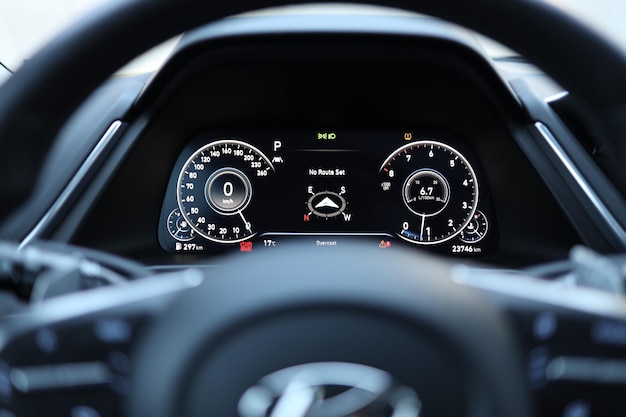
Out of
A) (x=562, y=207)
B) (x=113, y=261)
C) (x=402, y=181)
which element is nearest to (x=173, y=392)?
(x=113, y=261)

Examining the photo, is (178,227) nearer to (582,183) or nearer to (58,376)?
(582,183)

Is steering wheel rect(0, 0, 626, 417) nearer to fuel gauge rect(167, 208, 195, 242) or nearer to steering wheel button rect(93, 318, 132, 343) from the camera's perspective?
steering wheel button rect(93, 318, 132, 343)

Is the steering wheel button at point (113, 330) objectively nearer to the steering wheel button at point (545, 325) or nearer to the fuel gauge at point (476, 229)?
the steering wheel button at point (545, 325)

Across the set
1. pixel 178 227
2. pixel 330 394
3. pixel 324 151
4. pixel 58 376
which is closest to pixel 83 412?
pixel 58 376

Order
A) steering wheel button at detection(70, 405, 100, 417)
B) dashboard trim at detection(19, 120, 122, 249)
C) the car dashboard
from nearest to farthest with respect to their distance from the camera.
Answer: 1. steering wheel button at detection(70, 405, 100, 417)
2. dashboard trim at detection(19, 120, 122, 249)
3. the car dashboard

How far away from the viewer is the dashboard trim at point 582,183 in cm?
176

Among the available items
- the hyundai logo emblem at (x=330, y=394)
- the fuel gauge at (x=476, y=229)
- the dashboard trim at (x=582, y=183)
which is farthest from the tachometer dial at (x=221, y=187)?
the hyundai logo emblem at (x=330, y=394)

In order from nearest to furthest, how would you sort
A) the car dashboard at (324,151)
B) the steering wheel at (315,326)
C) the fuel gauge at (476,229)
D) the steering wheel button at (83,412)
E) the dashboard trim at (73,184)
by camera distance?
the steering wheel at (315,326), the steering wheel button at (83,412), the dashboard trim at (73,184), the car dashboard at (324,151), the fuel gauge at (476,229)

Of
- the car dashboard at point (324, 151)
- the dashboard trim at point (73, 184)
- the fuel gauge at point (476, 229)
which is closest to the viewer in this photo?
the dashboard trim at point (73, 184)

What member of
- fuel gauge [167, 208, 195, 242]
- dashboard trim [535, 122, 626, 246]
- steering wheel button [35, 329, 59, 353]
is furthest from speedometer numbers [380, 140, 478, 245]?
steering wheel button [35, 329, 59, 353]

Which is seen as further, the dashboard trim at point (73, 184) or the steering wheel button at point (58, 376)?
the dashboard trim at point (73, 184)

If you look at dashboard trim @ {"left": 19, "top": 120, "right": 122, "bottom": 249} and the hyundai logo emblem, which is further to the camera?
dashboard trim @ {"left": 19, "top": 120, "right": 122, "bottom": 249}

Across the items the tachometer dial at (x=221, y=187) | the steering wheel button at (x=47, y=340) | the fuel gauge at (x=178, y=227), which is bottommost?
the steering wheel button at (x=47, y=340)

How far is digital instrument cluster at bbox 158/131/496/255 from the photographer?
2.47 meters
